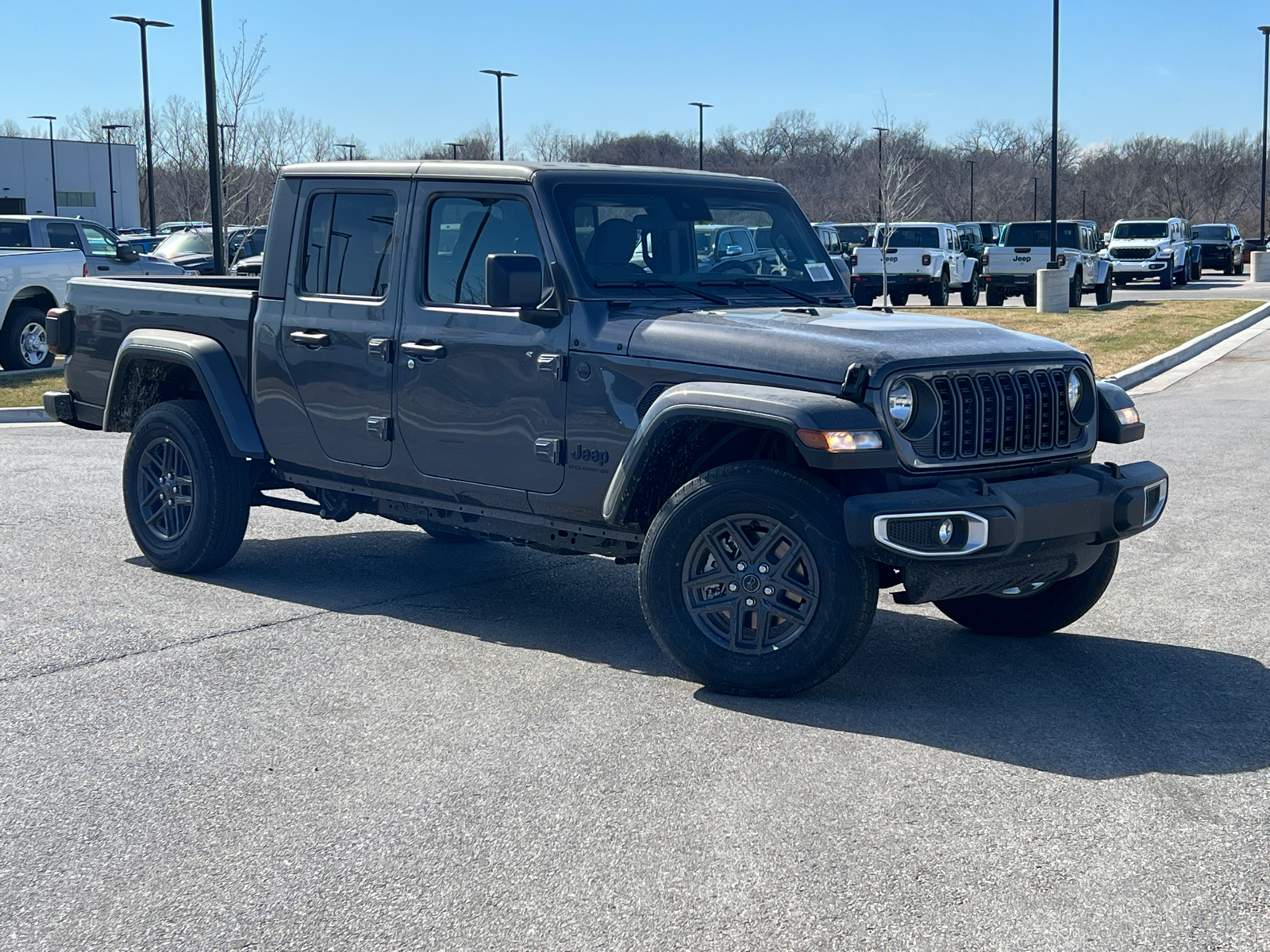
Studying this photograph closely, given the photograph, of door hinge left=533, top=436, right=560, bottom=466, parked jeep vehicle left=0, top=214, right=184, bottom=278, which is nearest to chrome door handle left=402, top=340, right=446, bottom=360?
door hinge left=533, top=436, right=560, bottom=466

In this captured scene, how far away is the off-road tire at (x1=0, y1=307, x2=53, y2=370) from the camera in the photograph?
18016mm

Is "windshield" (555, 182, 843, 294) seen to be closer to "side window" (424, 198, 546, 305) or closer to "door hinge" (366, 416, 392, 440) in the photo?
"side window" (424, 198, 546, 305)

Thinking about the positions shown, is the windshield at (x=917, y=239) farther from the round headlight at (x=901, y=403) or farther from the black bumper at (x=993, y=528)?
the round headlight at (x=901, y=403)

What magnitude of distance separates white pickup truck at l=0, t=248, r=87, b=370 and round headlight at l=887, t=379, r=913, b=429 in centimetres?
1491

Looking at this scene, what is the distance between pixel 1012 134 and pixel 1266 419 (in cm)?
13381

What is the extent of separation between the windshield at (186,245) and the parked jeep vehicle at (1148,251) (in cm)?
2632

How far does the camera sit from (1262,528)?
8.60m

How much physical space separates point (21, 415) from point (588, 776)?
38.4ft

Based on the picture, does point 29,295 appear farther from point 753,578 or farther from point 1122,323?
point 1122,323

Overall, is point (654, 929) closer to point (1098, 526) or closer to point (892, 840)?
point (892, 840)

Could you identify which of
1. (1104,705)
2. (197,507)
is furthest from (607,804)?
(197,507)

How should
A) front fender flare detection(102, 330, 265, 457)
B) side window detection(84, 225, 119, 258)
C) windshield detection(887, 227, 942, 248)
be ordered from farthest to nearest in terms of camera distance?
windshield detection(887, 227, 942, 248), side window detection(84, 225, 119, 258), front fender flare detection(102, 330, 265, 457)

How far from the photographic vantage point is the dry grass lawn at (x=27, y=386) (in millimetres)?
15141

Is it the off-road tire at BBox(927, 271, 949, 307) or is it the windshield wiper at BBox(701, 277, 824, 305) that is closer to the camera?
the windshield wiper at BBox(701, 277, 824, 305)
